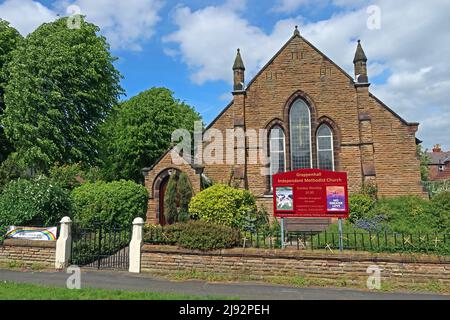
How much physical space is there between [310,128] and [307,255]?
10.4 meters

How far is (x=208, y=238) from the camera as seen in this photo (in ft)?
30.5

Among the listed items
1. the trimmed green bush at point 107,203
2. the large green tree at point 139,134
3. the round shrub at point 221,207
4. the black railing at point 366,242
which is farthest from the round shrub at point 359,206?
the large green tree at point 139,134

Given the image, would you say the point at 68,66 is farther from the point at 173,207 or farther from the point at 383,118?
the point at 383,118

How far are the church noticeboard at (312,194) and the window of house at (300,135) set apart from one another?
26.3 ft

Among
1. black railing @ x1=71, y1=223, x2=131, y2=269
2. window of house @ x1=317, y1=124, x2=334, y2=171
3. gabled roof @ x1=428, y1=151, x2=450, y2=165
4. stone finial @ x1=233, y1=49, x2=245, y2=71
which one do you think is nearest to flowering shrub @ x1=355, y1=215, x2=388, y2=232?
window of house @ x1=317, y1=124, x2=334, y2=171

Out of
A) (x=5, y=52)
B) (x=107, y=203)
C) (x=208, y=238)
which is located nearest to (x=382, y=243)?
(x=208, y=238)

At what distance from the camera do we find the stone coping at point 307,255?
8000 millimetres

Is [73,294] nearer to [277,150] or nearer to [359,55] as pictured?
[277,150]

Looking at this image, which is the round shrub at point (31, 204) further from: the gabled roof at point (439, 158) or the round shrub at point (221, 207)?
the gabled roof at point (439, 158)

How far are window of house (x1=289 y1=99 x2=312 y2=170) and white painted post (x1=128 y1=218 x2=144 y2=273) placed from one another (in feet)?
34.2

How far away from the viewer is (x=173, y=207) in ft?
Answer: 51.6
